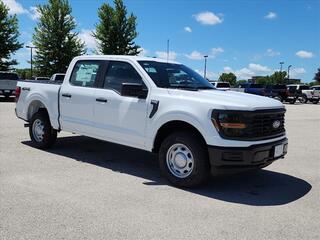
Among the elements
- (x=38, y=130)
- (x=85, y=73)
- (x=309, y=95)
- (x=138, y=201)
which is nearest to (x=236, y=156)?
(x=138, y=201)

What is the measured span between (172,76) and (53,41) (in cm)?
3659

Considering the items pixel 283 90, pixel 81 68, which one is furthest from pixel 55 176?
pixel 283 90

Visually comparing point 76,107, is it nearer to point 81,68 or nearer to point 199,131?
point 81,68

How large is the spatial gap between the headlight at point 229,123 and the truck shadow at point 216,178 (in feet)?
2.85

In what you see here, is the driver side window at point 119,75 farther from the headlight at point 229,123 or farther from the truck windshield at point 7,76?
the truck windshield at point 7,76

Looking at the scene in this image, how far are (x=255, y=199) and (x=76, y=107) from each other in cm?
362

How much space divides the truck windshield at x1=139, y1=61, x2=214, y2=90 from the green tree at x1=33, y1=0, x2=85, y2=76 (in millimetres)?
35749

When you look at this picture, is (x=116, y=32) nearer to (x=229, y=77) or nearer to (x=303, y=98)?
(x=303, y=98)

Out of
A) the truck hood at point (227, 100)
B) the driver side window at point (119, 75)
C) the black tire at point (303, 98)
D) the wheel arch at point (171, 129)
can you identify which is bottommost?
the black tire at point (303, 98)

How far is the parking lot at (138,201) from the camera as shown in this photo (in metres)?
4.13

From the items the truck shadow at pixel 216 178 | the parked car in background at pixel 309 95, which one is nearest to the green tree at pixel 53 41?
the parked car in background at pixel 309 95

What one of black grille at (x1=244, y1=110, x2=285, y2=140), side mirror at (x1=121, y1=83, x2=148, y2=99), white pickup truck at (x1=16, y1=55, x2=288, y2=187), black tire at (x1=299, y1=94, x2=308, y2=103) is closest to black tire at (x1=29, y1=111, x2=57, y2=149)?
white pickup truck at (x1=16, y1=55, x2=288, y2=187)

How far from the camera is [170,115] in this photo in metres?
5.78

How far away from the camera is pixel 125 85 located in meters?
6.04
